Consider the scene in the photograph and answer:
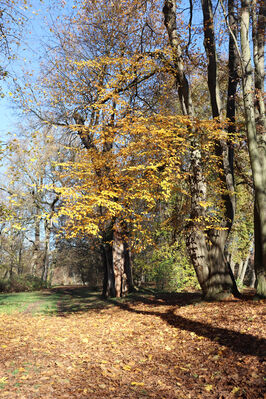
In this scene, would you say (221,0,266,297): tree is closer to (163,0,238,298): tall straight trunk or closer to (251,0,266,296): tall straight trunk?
(251,0,266,296): tall straight trunk

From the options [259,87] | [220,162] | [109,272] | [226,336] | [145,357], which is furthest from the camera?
[109,272]

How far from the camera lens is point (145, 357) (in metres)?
5.36

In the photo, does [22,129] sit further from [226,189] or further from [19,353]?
[19,353]

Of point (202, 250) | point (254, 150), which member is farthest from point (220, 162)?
point (202, 250)

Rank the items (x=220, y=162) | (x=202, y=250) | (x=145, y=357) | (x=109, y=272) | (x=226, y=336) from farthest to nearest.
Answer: (x=109, y=272)
(x=220, y=162)
(x=202, y=250)
(x=226, y=336)
(x=145, y=357)

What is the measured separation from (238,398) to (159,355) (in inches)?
80.0

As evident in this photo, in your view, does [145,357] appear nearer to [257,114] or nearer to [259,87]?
[257,114]

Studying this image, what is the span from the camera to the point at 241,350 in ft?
15.7

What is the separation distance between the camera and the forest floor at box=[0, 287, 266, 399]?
13.0ft

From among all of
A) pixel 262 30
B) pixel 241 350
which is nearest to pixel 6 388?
pixel 241 350

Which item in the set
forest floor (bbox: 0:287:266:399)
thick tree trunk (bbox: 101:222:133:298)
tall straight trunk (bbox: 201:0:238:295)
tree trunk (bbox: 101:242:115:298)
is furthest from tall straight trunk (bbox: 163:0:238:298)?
tree trunk (bbox: 101:242:115:298)

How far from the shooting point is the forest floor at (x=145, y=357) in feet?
13.0

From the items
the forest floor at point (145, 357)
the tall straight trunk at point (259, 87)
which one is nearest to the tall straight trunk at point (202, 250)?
the forest floor at point (145, 357)

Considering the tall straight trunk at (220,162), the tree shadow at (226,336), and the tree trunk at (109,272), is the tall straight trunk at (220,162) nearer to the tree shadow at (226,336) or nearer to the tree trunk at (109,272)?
the tree shadow at (226,336)
